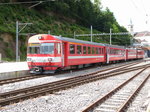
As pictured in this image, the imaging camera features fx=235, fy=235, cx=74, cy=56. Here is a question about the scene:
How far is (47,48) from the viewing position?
16.5 m

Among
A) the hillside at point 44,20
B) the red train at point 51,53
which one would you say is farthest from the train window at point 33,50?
the hillside at point 44,20

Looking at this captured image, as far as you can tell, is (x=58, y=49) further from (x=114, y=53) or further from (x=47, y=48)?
(x=114, y=53)

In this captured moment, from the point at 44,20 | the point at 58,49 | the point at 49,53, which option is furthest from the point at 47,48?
the point at 44,20

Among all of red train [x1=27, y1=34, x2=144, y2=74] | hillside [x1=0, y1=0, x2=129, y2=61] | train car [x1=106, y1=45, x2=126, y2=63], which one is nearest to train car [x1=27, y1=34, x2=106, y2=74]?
red train [x1=27, y1=34, x2=144, y2=74]

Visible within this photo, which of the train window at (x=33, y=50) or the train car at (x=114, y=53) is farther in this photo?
the train car at (x=114, y=53)

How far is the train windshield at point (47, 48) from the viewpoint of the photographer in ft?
53.7

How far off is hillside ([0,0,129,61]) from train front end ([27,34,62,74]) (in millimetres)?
14649

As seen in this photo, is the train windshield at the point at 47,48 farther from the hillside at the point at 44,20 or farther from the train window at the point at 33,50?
the hillside at the point at 44,20

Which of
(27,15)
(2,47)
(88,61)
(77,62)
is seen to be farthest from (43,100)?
(27,15)

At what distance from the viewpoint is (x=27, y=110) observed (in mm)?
7012

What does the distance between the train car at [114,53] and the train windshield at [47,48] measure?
1334cm

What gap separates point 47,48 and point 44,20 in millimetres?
32797

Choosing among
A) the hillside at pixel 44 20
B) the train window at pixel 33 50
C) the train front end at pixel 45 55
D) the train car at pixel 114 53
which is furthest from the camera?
the hillside at pixel 44 20

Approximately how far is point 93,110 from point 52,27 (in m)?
42.6
